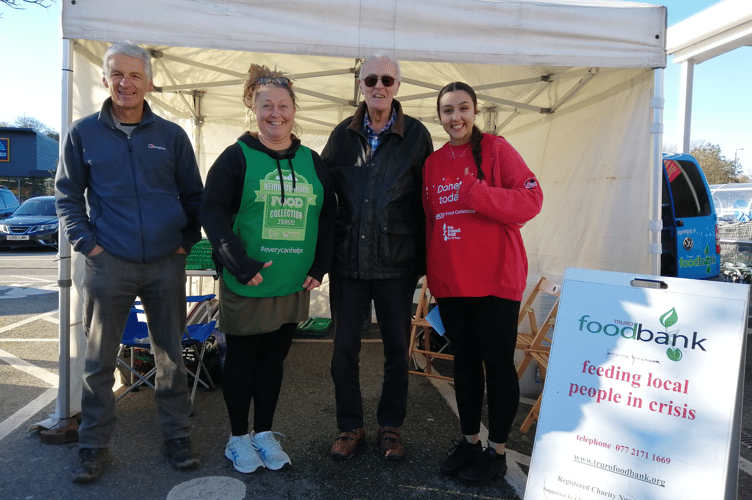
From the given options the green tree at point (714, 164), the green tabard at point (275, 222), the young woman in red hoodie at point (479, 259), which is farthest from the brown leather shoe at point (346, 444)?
the green tree at point (714, 164)

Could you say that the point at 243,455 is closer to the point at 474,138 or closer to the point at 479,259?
the point at 479,259

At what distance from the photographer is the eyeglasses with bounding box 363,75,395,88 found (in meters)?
2.49

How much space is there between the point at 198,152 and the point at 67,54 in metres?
3.41

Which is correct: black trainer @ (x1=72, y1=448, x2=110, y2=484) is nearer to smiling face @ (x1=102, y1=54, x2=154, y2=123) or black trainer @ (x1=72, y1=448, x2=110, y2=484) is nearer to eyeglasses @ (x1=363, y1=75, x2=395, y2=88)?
smiling face @ (x1=102, y1=54, x2=154, y2=123)

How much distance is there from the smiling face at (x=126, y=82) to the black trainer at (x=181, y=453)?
5.48 feet

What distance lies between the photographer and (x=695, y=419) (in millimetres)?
1805

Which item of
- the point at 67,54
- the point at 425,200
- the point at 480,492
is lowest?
the point at 480,492

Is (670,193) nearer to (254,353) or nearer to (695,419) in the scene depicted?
(695,419)

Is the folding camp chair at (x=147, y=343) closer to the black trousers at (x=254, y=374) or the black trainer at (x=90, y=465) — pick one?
the black trainer at (x=90, y=465)

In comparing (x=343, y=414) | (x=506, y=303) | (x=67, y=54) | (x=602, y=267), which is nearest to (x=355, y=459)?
(x=343, y=414)

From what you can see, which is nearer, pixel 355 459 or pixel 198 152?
pixel 355 459

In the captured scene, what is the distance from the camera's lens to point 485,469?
2.45 metres

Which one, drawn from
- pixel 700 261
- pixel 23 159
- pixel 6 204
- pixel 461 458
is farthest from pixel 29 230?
pixel 23 159

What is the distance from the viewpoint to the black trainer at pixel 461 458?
2531mm
